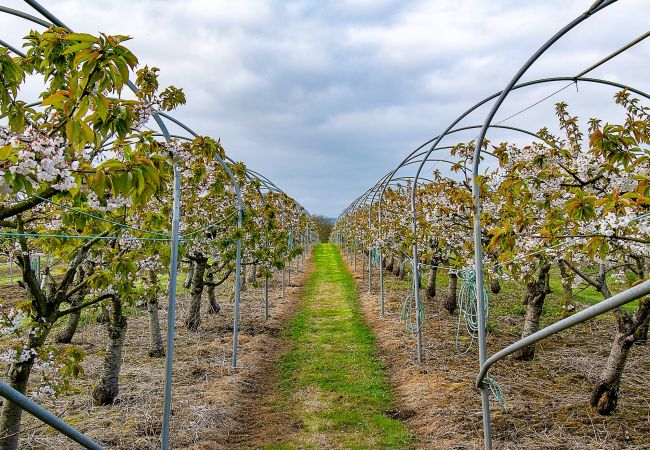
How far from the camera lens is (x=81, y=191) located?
2322 millimetres

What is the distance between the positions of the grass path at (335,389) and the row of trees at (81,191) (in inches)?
105

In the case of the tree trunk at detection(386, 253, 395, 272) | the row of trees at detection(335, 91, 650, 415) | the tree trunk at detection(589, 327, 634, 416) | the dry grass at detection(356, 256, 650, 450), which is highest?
the row of trees at detection(335, 91, 650, 415)

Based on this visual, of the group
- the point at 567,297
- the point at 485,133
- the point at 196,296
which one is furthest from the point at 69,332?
the point at 567,297

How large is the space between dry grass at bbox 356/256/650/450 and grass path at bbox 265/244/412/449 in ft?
1.21

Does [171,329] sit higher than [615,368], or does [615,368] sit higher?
[171,329]

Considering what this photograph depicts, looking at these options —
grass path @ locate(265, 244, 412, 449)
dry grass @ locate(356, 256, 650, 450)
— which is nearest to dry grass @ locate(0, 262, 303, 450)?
grass path @ locate(265, 244, 412, 449)

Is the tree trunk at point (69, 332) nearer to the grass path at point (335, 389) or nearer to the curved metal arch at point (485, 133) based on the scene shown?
the grass path at point (335, 389)

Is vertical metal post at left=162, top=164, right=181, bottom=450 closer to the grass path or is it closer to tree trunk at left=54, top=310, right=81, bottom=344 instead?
the grass path

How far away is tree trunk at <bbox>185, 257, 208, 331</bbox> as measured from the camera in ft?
32.7

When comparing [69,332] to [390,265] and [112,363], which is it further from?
[390,265]

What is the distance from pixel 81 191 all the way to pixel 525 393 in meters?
6.31

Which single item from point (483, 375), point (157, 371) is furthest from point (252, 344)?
point (483, 375)

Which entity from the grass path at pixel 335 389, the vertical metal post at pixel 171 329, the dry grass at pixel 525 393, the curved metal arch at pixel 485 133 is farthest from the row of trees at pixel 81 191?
the dry grass at pixel 525 393

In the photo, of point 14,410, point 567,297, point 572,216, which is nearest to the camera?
point 572,216
